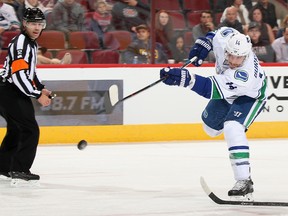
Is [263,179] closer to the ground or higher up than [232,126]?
closer to the ground

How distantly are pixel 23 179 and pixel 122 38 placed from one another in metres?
3.24

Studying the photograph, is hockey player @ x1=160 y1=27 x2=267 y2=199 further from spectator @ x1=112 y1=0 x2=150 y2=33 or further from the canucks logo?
spectator @ x1=112 y1=0 x2=150 y2=33

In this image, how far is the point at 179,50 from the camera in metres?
9.34

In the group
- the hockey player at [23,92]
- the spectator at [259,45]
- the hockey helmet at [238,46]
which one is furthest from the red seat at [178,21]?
the hockey helmet at [238,46]

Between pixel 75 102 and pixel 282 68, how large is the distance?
2.25 metres

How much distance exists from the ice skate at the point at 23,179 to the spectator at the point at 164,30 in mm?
3397

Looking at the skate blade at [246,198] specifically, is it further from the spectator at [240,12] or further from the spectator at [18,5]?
the spectator at [240,12]

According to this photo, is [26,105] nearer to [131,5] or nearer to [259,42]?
[131,5]

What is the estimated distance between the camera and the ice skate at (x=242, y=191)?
17.8ft

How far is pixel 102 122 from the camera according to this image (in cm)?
900

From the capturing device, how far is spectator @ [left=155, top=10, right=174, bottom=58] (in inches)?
364

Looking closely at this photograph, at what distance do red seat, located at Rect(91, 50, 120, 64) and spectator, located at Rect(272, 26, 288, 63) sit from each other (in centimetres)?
178

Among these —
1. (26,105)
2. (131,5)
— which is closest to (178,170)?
(26,105)

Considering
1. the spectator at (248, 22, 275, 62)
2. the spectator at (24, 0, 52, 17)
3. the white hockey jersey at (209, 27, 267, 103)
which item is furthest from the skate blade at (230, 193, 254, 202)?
the spectator at (248, 22, 275, 62)
